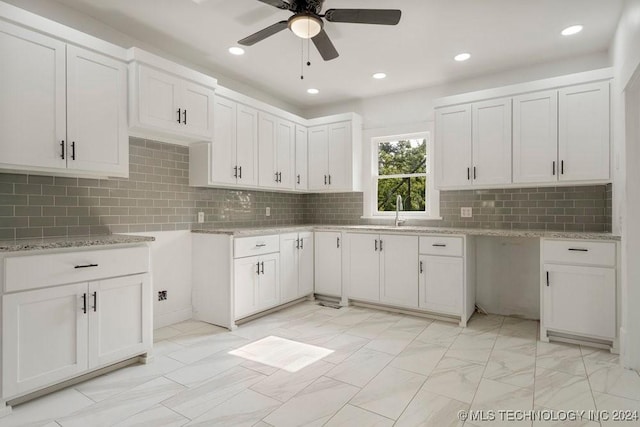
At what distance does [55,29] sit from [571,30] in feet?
13.2

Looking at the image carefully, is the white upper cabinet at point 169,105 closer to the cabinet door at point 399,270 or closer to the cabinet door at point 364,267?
the cabinet door at point 364,267

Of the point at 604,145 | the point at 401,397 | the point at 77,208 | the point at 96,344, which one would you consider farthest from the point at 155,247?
the point at 604,145

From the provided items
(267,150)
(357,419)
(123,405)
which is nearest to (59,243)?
(123,405)

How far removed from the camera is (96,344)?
2311 mm

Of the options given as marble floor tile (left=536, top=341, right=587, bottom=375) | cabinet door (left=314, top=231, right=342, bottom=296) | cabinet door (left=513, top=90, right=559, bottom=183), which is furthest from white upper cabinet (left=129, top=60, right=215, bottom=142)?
marble floor tile (left=536, top=341, right=587, bottom=375)

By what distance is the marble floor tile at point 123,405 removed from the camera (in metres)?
1.88

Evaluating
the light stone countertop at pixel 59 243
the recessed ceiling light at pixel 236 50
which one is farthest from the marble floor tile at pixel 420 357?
the recessed ceiling light at pixel 236 50

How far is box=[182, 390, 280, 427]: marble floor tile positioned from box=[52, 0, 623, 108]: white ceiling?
2.77 metres

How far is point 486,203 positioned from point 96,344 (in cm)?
391

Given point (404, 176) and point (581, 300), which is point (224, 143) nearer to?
point (404, 176)

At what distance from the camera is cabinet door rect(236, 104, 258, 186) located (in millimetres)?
3795

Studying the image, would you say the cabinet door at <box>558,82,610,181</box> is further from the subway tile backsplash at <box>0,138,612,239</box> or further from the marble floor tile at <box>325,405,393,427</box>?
the marble floor tile at <box>325,405,393,427</box>

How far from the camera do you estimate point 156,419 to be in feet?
6.21

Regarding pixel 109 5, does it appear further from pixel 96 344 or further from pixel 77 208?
pixel 96 344
